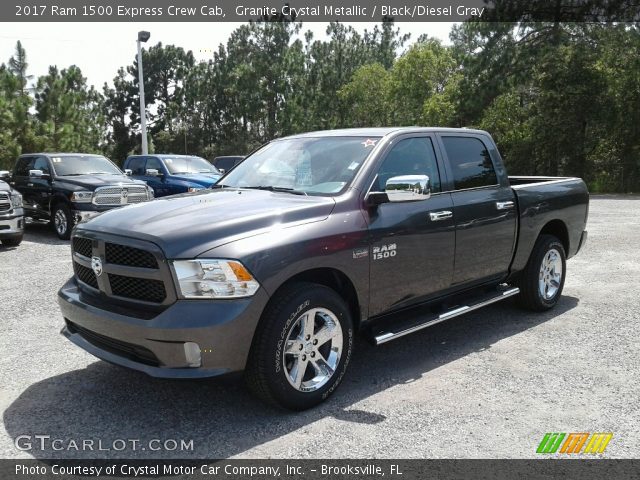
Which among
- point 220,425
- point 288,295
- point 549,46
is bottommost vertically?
point 220,425

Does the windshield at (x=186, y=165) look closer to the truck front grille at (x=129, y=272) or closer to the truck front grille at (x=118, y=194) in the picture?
the truck front grille at (x=118, y=194)

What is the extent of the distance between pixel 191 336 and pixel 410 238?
1.92 m

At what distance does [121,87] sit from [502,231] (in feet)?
188

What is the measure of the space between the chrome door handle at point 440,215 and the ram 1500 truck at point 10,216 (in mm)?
9071

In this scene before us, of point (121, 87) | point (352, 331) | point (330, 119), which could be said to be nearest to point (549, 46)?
point (330, 119)

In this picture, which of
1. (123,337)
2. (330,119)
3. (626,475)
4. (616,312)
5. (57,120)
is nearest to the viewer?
(626,475)

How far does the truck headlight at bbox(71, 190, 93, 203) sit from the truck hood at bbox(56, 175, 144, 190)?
0.14m

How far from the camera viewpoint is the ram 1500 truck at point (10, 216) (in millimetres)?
10820

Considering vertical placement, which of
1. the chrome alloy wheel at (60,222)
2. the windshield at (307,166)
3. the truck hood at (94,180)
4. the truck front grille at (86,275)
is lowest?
the chrome alloy wheel at (60,222)

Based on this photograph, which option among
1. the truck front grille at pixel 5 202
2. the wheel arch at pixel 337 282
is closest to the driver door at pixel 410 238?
the wheel arch at pixel 337 282

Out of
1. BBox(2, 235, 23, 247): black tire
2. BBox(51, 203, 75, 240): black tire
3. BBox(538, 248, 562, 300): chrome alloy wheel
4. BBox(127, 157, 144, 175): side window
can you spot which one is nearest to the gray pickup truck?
BBox(538, 248, 562, 300): chrome alloy wheel

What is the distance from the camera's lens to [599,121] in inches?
981

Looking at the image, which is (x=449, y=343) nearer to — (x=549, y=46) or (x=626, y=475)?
(x=626, y=475)

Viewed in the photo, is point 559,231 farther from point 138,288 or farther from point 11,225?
point 11,225
